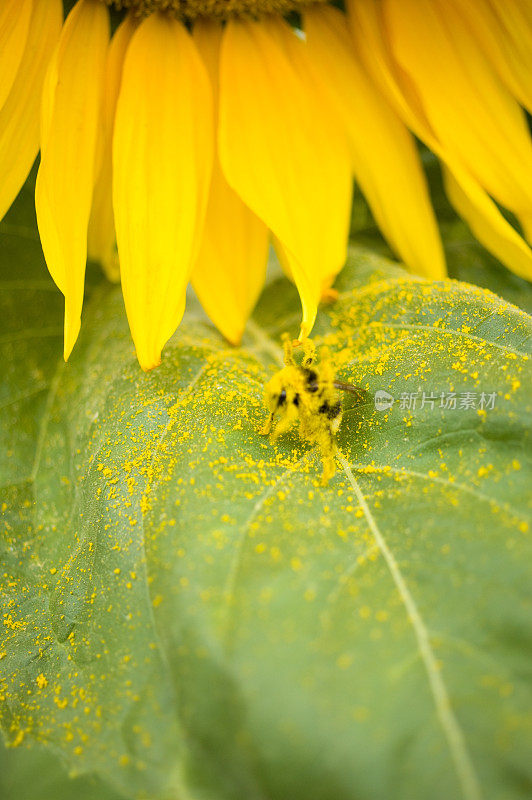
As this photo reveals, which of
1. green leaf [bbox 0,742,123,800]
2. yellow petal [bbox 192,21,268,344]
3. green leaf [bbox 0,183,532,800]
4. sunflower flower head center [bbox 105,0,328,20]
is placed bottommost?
green leaf [bbox 0,742,123,800]

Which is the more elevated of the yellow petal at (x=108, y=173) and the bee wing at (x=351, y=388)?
the yellow petal at (x=108, y=173)

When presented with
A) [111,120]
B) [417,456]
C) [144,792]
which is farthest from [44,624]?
→ [111,120]

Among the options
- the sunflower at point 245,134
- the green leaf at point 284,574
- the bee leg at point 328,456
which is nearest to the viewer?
the green leaf at point 284,574

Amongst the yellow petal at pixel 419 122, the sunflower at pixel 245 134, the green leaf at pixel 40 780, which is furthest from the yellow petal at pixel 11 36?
the green leaf at pixel 40 780

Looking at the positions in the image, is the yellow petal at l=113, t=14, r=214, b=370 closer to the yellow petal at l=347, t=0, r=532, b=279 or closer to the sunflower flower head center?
the sunflower flower head center

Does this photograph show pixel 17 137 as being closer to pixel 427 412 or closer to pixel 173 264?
pixel 173 264

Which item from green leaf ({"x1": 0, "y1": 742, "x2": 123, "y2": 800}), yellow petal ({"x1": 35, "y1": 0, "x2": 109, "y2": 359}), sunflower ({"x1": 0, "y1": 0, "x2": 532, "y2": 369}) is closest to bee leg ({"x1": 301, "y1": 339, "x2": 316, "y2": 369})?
sunflower ({"x1": 0, "y1": 0, "x2": 532, "y2": 369})

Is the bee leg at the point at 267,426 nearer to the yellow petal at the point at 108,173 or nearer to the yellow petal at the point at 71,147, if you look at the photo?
the yellow petal at the point at 71,147

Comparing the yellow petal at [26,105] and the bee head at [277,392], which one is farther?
the yellow petal at [26,105]
